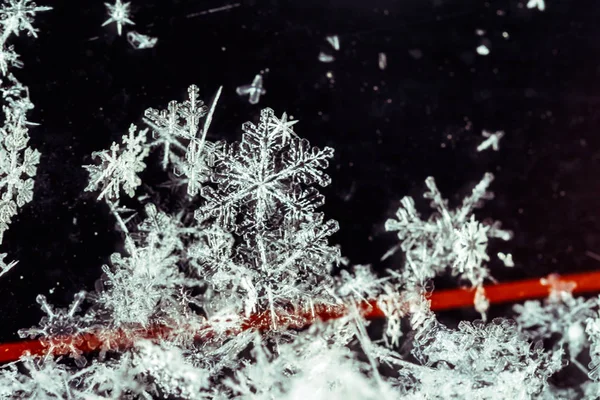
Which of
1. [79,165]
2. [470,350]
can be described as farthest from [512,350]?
[79,165]

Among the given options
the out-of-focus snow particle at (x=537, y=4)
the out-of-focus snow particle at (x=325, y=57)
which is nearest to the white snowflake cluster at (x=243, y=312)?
the out-of-focus snow particle at (x=325, y=57)

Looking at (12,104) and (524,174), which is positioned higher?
(12,104)

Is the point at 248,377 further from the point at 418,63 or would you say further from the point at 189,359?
the point at 418,63

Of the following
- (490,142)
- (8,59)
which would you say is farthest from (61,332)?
(490,142)

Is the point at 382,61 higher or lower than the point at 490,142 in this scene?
higher

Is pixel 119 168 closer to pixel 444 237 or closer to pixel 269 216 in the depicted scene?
pixel 269 216

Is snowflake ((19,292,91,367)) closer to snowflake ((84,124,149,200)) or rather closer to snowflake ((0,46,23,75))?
snowflake ((84,124,149,200))
